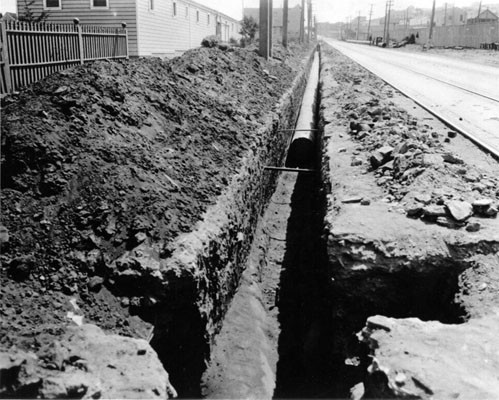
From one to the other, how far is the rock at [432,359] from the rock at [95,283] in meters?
1.81

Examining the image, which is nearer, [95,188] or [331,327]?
[95,188]

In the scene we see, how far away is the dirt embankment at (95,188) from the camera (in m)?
3.19

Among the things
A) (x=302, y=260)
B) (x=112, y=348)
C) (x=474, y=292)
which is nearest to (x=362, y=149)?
(x=302, y=260)

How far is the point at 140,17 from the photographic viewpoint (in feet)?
55.5

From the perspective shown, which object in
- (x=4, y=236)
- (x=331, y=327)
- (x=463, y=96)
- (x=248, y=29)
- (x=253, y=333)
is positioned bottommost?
(x=253, y=333)

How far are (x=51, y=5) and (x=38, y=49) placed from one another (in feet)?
30.9

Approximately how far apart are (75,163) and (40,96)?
3.64ft

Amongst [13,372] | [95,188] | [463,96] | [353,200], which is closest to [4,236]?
[95,188]

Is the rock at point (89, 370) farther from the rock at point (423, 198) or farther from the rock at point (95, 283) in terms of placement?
the rock at point (423, 198)

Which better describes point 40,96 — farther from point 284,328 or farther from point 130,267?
point 284,328

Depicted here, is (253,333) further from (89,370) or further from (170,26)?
(170,26)

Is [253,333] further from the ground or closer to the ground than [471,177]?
closer to the ground

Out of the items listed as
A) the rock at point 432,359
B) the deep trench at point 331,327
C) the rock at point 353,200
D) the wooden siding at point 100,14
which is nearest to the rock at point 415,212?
the rock at point 353,200

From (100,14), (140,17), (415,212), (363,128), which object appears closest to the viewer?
(415,212)
